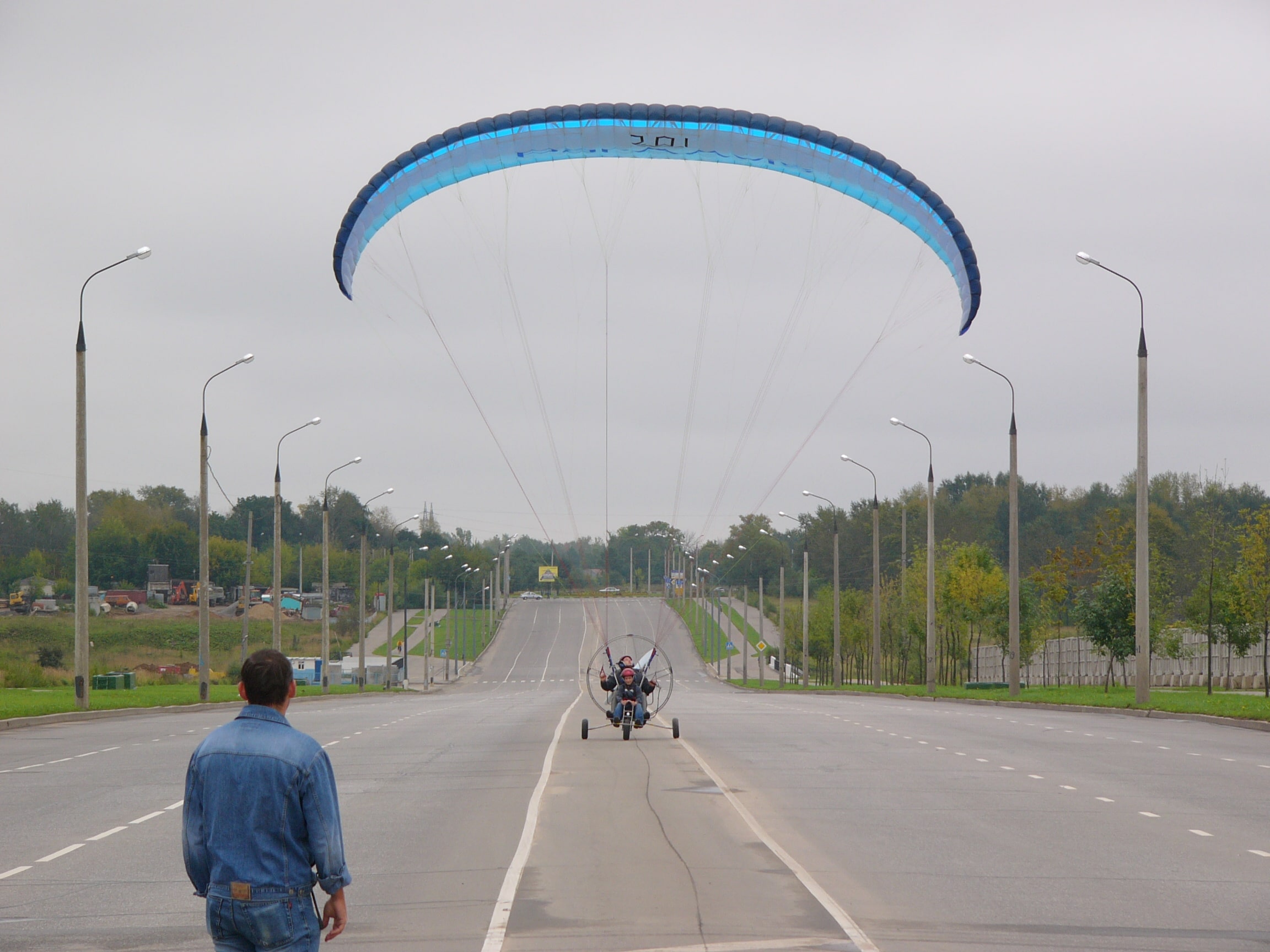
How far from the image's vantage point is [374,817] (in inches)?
493

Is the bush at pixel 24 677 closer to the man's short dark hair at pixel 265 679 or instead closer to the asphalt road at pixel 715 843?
the asphalt road at pixel 715 843

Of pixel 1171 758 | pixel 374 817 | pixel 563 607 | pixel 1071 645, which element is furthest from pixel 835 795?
pixel 563 607

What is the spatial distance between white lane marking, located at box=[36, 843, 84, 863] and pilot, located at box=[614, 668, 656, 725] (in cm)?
1102

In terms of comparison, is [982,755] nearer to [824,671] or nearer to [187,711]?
[187,711]

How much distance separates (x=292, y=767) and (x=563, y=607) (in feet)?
500

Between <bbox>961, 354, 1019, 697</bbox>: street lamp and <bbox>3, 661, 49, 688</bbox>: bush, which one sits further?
<bbox>3, 661, 49, 688</bbox>: bush

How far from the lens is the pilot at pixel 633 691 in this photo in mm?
21141

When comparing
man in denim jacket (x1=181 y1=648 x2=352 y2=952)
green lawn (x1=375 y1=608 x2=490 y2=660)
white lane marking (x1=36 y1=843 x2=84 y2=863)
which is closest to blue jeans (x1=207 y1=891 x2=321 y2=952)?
man in denim jacket (x1=181 y1=648 x2=352 y2=952)

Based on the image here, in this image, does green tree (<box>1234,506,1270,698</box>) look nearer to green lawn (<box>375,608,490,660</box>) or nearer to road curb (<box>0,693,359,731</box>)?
road curb (<box>0,693,359,731</box>)

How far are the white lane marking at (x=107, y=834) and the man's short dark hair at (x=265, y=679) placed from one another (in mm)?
7684

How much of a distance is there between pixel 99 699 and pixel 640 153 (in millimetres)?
25839

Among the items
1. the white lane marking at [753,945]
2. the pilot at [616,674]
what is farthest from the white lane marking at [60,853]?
the pilot at [616,674]

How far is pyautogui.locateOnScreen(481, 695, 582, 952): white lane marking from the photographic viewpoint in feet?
23.8

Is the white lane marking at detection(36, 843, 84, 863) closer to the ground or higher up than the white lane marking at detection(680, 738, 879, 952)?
closer to the ground
